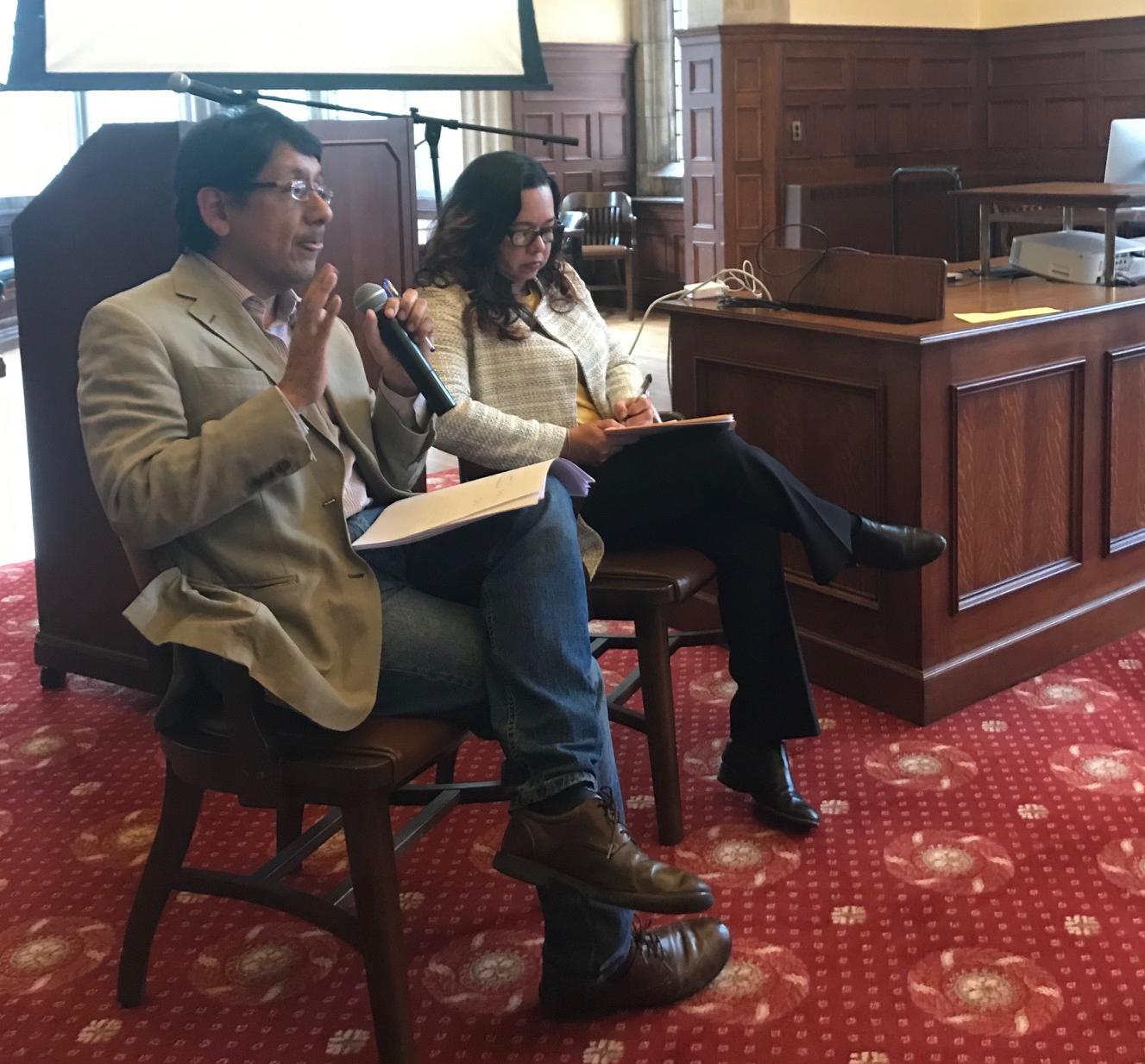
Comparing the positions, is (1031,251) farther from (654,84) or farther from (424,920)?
(654,84)

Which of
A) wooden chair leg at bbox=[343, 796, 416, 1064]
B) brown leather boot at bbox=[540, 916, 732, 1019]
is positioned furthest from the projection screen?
brown leather boot at bbox=[540, 916, 732, 1019]

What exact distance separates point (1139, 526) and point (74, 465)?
89.8 inches

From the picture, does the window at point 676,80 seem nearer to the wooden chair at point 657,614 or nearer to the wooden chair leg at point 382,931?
the wooden chair at point 657,614

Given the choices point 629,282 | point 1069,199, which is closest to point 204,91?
point 1069,199

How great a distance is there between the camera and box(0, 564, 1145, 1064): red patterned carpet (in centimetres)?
168

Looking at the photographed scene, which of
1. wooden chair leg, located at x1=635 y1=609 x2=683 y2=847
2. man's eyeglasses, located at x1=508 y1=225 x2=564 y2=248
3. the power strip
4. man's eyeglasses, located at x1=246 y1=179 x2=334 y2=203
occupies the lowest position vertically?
wooden chair leg, located at x1=635 y1=609 x2=683 y2=847

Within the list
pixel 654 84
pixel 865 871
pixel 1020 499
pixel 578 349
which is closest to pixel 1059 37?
pixel 654 84

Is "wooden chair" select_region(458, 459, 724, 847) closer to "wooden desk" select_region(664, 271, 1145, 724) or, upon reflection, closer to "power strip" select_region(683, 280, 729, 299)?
"wooden desk" select_region(664, 271, 1145, 724)

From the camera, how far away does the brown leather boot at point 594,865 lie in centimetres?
155

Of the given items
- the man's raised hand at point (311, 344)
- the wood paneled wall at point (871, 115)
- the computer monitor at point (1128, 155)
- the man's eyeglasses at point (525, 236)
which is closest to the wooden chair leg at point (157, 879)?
the man's raised hand at point (311, 344)

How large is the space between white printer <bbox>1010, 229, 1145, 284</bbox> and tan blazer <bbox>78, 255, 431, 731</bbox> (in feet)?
6.54

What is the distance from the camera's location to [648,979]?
67.5 inches

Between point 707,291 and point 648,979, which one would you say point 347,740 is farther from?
point 707,291

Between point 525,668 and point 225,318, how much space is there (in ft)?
1.88
